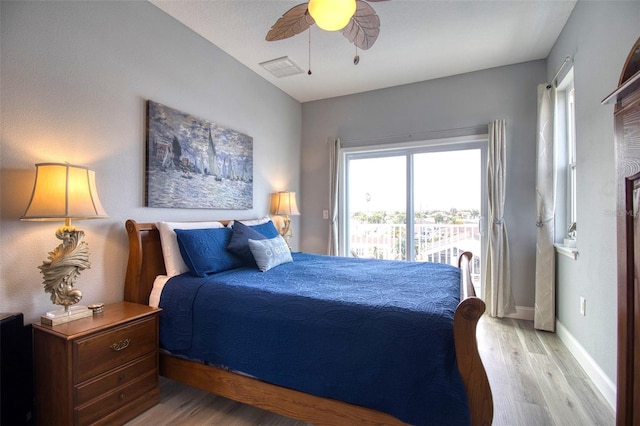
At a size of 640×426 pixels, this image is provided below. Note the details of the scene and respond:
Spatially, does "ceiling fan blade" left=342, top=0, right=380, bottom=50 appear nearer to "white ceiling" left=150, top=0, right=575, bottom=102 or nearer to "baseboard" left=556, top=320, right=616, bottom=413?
"white ceiling" left=150, top=0, right=575, bottom=102

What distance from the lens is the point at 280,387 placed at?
1.56 m

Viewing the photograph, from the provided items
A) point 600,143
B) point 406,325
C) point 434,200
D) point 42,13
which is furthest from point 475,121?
point 42,13

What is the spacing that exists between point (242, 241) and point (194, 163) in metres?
0.86

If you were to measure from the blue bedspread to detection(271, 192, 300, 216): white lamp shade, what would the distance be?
1583 mm

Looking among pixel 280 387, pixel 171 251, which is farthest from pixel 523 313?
pixel 171 251

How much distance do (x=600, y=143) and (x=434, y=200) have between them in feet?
6.19

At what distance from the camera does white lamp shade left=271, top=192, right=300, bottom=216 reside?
366 cm

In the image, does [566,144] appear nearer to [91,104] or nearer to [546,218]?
[546,218]

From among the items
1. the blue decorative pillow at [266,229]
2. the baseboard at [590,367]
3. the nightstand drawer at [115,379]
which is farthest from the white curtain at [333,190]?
the nightstand drawer at [115,379]

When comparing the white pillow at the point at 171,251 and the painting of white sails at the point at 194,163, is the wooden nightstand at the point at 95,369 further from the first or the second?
the painting of white sails at the point at 194,163

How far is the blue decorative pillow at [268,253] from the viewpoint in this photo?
2379 millimetres

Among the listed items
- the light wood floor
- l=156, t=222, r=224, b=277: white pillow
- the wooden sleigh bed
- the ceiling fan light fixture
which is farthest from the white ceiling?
the light wood floor

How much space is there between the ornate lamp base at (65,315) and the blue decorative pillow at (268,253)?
1090 mm

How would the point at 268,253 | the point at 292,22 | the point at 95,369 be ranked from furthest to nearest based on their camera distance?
the point at 268,253
the point at 292,22
the point at 95,369
